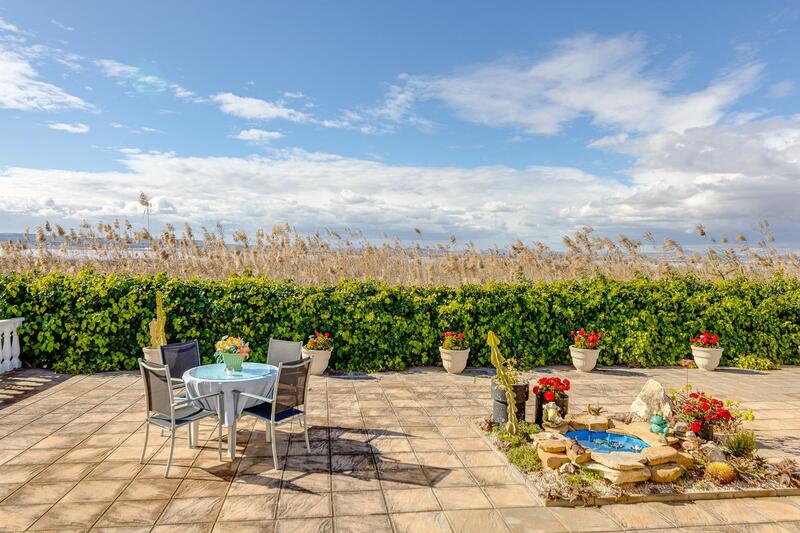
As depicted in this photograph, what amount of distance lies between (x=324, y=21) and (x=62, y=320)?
22.3ft

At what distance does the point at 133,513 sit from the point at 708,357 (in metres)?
9.41

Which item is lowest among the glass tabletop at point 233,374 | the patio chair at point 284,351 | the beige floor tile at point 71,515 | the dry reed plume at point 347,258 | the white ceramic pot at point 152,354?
the beige floor tile at point 71,515

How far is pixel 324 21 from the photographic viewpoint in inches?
342

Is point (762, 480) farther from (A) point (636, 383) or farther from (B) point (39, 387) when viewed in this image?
(B) point (39, 387)

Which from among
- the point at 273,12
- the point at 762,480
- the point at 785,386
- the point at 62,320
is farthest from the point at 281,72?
the point at 785,386

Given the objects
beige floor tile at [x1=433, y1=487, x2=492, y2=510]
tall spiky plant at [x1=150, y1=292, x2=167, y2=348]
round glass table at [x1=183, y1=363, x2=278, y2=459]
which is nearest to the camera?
beige floor tile at [x1=433, y1=487, x2=492, y2=510]

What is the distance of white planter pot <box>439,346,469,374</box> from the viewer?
8.27 metres

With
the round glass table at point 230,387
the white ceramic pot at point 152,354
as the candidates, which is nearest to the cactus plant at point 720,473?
the round glass table at point 230,387

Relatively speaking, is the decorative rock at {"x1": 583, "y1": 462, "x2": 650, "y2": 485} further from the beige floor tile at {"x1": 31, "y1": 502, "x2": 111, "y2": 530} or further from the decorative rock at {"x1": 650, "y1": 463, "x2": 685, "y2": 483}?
the beige floor tile at {"x1": 31, "y1": 502, "x2": 111, "y2": 530}

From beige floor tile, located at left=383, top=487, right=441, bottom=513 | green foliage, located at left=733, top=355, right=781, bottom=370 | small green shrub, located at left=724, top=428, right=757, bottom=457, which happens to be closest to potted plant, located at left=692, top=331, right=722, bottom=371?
green foliage, located at left=733, top=355, right=781, bottom=370

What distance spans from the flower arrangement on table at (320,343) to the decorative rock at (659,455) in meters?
5.07

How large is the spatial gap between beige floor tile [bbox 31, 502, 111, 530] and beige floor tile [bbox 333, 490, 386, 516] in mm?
1727

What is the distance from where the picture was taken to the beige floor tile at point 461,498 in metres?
3.75

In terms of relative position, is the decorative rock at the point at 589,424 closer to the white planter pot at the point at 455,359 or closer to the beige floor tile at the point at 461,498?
the beige floor tile at the point at 461,498
